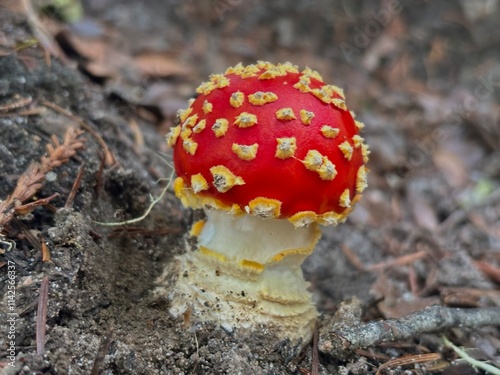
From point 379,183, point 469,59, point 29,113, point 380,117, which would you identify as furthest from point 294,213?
point 469,59

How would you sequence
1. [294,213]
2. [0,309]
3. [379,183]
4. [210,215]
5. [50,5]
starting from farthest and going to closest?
[379,183]
[50,5]
[210,215]
[294,213]
[0,309]

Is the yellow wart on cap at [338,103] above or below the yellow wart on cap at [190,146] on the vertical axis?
above

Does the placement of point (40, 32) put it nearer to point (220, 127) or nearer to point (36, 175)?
point (36, 175)

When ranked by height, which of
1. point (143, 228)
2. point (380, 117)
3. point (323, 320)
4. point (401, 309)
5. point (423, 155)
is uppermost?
point (380, 117)

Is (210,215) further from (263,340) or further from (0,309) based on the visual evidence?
(0,309)

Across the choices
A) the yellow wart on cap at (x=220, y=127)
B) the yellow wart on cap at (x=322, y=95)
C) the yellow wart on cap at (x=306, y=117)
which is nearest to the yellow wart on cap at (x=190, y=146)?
the yellow wart on cap at (x=220, y=127)

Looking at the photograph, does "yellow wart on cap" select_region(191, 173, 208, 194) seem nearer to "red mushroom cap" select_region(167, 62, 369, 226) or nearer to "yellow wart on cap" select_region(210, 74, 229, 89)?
"red mushroom cap" select_region(167, 62, 369, 226)

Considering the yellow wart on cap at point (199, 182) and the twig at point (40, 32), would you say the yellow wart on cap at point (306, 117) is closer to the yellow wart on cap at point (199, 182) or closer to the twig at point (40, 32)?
the yellow wart on cap at point (199, 182)
